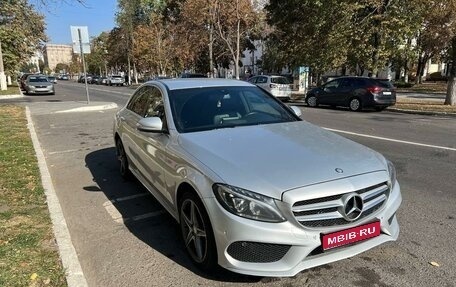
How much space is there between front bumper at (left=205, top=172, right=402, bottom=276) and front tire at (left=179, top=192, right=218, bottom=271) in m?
0.13

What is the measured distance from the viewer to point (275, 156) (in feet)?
11.3

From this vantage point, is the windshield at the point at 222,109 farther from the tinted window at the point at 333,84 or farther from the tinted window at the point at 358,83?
the tinted window at the point at 333,84

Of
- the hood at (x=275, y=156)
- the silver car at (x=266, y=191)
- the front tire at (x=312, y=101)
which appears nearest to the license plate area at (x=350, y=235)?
the silver car at (x=266, y=191)

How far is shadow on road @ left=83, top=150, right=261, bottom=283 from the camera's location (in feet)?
12.2

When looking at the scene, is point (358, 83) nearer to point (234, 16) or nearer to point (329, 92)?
point (329, 92)

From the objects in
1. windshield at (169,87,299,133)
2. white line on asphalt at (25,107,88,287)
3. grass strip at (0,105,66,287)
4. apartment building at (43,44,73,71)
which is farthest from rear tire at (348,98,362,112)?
apartment building at (43,44,73,71)

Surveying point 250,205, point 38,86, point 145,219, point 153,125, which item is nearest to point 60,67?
point 38,86

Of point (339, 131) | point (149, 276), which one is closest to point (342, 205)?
point (149, 276)

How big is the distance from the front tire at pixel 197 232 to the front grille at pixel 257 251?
235mm

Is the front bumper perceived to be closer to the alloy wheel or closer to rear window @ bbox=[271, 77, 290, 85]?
the alloy wheel

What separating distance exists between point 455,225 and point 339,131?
24.1ft

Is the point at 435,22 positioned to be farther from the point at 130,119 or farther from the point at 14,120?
the point at 130,119

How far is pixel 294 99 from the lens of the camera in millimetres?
27406

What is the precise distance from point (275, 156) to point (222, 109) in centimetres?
130
